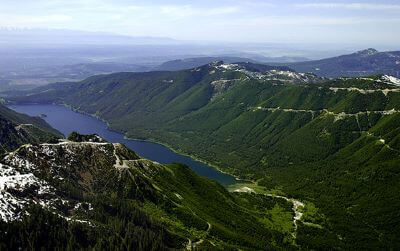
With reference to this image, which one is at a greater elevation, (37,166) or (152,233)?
(37,166)

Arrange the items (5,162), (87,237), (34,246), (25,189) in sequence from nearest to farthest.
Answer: (34,246) → (87,237) → (25,189) → (5,162)

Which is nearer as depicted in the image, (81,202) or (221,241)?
(81,202)

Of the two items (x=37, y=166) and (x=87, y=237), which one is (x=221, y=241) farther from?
(x=37, y=166)

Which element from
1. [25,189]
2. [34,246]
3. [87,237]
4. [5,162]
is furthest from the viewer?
[5,162]

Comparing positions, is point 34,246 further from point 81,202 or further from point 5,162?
point 5,162

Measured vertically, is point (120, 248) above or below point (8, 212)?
below

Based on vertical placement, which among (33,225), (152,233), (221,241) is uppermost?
(33,225)

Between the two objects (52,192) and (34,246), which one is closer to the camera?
(34,246)

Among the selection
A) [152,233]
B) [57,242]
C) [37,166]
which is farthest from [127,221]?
[37,166]

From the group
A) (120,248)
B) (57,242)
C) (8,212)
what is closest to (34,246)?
(57,242)
